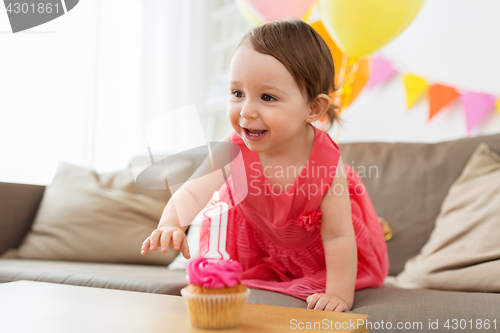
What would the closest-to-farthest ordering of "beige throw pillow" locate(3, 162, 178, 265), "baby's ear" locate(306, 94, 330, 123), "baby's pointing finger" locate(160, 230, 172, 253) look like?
"baby's pointing finger" locate(160, 230, 172, 253) < "baby's ear" locate(306, 94, 330, 123) < "beige throw pillow" locate(3, 162, 178, 265)

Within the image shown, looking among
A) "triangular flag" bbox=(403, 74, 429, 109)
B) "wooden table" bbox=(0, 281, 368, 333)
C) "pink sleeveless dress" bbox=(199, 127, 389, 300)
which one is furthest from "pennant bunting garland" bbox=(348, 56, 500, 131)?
"wooden table" bbox=(0, 281, 368, 333)

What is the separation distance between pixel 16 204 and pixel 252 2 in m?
1.29

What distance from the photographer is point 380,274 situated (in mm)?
1132

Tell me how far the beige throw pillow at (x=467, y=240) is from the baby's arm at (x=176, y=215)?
598mm

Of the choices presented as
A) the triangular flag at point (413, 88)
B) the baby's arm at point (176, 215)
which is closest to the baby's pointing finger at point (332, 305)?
the baby's arm at point (176, 215)

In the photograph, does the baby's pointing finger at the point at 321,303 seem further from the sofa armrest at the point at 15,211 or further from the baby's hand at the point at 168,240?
the sofa armrest at the point at 15,211

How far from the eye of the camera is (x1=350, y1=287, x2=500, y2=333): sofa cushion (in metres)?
0.78

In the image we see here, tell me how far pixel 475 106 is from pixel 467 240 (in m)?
0.95

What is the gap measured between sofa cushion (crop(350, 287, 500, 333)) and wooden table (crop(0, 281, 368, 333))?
0.80 ft

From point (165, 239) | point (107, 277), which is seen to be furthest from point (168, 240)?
point (107, 277)

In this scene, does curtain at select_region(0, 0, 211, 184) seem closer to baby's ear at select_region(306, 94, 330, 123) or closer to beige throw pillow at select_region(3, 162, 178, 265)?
beige throw pillow at select_region(3, 162, 178, 265)

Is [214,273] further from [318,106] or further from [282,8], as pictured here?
[282,8]

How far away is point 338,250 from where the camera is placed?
3.24ft

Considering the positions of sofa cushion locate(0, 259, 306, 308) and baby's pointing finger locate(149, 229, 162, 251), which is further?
sofa cushion locate(0, 259, 306, 308)
